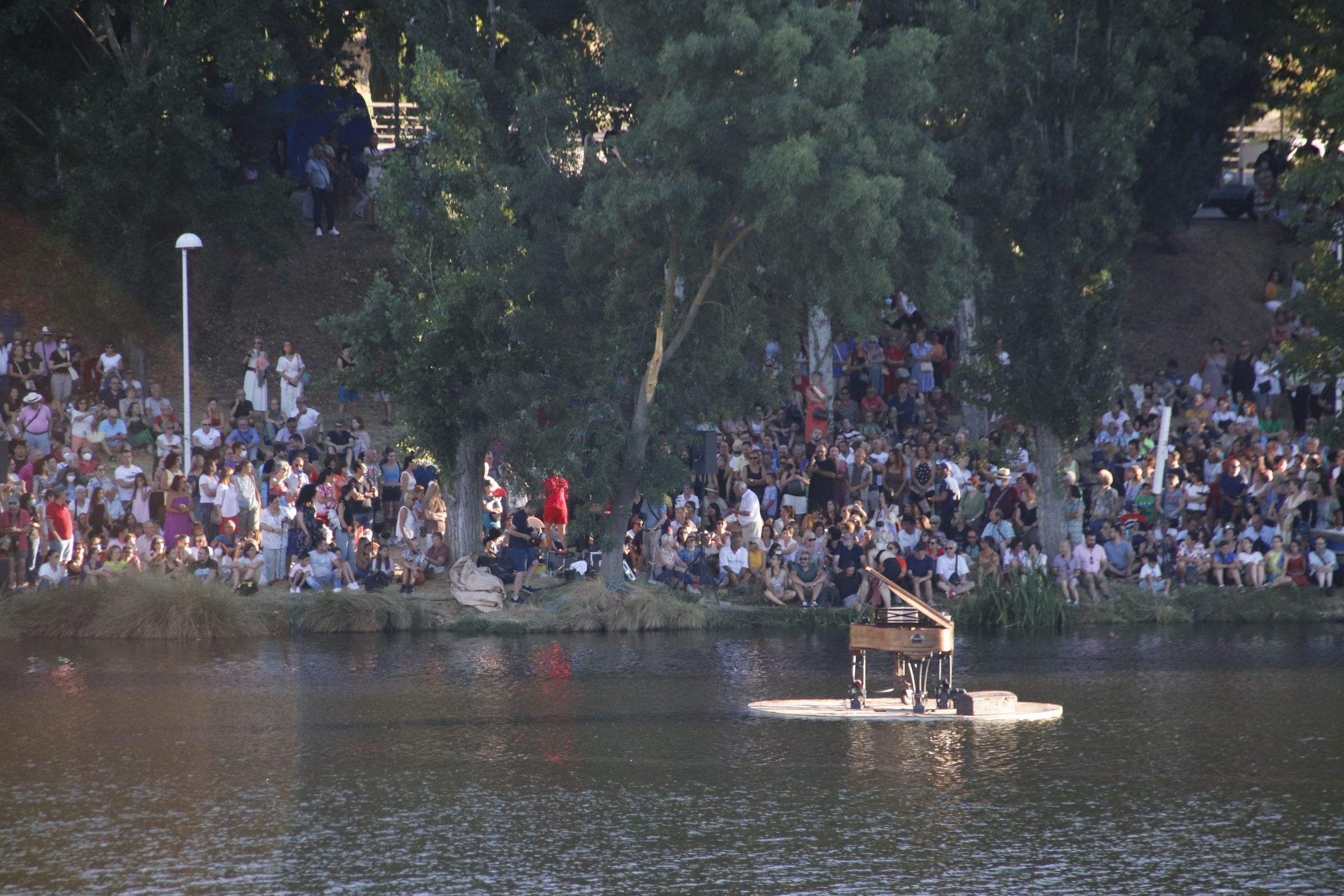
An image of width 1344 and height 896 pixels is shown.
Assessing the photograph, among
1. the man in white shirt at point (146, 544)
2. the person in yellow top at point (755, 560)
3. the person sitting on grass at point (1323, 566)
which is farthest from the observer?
the person in yellow top at point (755, 560)

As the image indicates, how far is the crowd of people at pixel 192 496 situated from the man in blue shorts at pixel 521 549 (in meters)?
1.38

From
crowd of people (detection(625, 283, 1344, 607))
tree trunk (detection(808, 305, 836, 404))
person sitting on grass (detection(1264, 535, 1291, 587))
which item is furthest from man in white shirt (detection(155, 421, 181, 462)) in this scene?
person sitting on grass (detection(1264, 535, 1291, 587))

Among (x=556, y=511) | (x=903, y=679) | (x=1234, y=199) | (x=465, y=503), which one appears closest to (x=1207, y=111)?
(x=1234, y=199)

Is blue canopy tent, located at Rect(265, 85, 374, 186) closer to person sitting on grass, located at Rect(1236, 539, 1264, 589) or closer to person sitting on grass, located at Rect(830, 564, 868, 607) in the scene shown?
person sitting on grass, located at Rect(830, 564, 868, 607)

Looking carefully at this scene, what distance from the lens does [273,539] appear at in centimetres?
2464

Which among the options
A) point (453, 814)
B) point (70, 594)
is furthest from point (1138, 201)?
point (453, 814)

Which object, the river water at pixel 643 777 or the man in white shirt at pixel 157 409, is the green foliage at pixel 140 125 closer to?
the man in white shirt at pixel 157 409

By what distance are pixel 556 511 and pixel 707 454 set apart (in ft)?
9.43

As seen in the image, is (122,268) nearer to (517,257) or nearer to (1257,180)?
(517,257)

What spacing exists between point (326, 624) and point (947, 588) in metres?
8.87

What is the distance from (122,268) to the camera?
31.7m

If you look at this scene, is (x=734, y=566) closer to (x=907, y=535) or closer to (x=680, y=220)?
(x=907, y=535)

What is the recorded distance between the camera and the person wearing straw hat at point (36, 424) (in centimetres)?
2734

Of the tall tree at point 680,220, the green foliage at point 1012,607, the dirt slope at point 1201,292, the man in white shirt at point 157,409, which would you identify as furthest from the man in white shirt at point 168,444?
the dirt slope at point 1201,292
